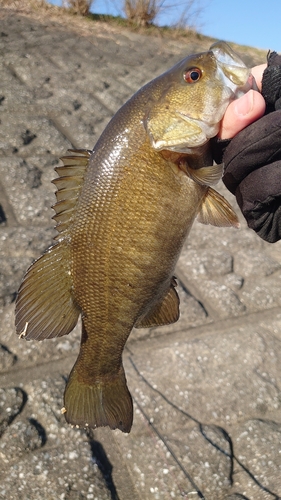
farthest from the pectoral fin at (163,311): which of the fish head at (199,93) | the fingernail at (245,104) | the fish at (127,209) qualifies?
the fingernail at (245,104)

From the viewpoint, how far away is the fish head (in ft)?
6.21

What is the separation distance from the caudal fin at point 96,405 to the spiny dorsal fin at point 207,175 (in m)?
0.97

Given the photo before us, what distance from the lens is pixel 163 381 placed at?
3189 mm

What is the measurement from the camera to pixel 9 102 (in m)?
6.04

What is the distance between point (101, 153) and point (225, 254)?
280cm

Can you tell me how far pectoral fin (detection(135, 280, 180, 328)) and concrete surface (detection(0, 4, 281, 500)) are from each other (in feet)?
3.33

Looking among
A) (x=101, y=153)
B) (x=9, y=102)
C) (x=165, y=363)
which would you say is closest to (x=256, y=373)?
(x=165, y=363)

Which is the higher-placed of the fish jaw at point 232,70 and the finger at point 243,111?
the fish jaw at point 232,70

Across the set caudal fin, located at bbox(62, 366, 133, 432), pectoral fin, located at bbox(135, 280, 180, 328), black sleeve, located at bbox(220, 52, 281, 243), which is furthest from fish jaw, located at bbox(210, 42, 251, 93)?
caudal fin, located at bbox(62, 366, 133, 432)

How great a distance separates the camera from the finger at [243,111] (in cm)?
193

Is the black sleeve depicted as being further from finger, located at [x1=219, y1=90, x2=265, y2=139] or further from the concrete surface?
the concrete surface

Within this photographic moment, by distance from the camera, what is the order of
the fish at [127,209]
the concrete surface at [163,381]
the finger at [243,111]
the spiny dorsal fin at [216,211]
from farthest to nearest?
the concrete surface at [163,381] → the spiny dorsal fin at [216,211] → the finger at [243,111] → the fish at [127,209]

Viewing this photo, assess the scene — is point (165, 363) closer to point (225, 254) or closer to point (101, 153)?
point (225, 254)

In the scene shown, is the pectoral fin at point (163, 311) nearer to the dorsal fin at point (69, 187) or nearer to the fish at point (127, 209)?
the fish at point (127, 209)
